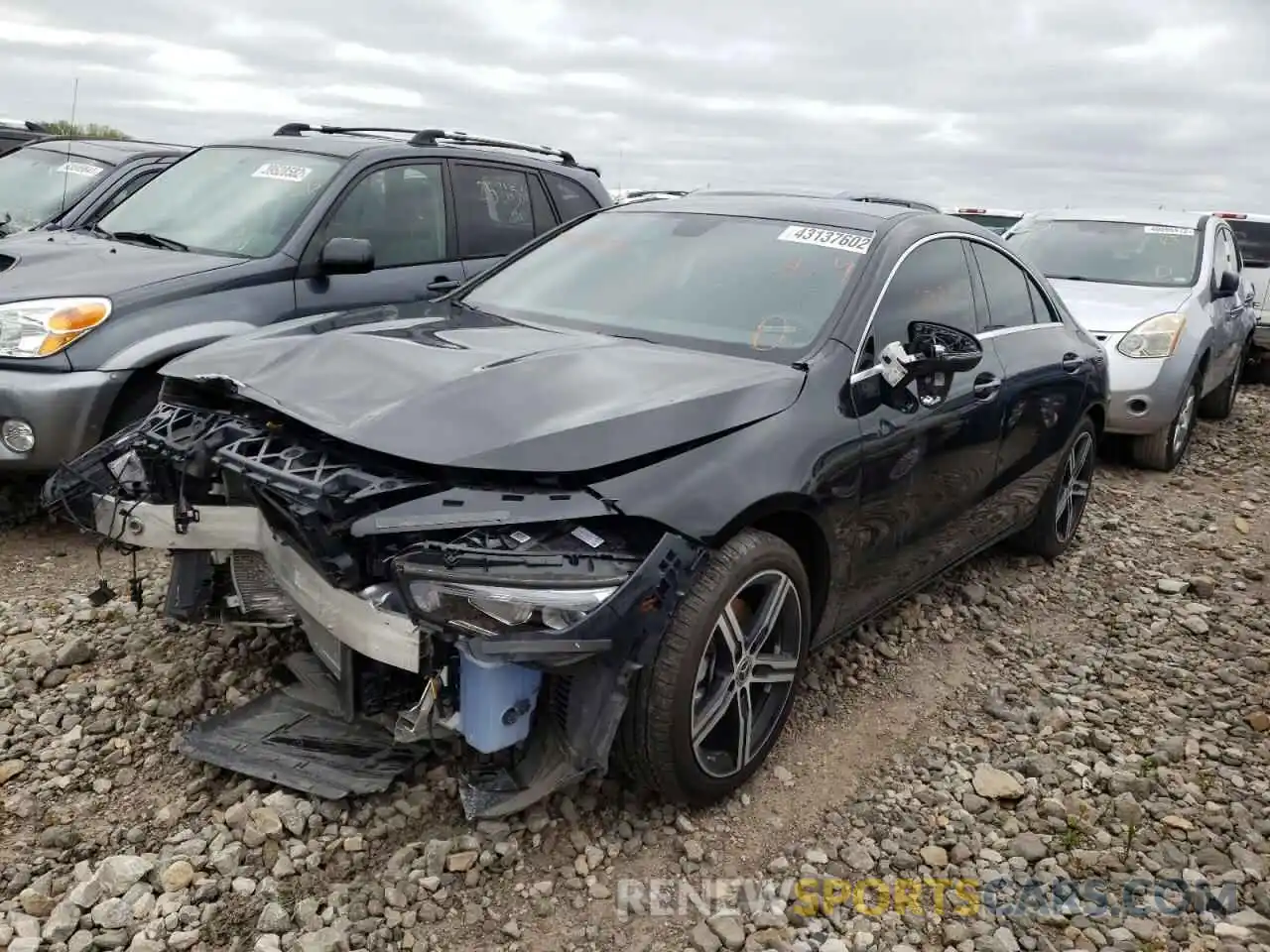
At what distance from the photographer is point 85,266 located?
193 inches

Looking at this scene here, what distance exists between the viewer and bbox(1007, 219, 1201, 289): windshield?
26.4ft

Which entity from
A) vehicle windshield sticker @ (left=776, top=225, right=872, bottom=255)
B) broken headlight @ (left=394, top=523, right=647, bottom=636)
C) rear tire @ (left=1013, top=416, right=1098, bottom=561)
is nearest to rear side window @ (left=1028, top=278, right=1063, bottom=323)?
rear tire @ (left=1013, top=416, right=1098, bottom=561)

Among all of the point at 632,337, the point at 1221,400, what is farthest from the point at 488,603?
the point at 1221,400

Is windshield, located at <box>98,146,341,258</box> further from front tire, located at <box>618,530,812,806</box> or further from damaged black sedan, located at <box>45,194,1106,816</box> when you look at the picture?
front tire, located at <box>618,530,812,806</box>

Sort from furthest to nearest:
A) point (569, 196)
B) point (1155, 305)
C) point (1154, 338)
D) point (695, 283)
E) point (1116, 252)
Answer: point (1116, 252), point (1155, 305), point (1154, 338), point (569, 196), point (695, 283)

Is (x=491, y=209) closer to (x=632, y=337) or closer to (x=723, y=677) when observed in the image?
(x=632, y=337)

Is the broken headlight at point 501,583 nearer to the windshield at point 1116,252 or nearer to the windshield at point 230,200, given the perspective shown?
the windshield at point 230,200

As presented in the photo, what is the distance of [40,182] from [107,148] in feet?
2.25

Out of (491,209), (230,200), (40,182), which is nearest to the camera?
(230,200)

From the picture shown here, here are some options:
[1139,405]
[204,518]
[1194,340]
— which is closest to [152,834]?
[204,518]

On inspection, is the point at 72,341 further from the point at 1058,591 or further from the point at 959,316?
the point at 1058,591

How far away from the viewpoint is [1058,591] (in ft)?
16.6

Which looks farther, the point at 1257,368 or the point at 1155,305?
the point at 1257,368

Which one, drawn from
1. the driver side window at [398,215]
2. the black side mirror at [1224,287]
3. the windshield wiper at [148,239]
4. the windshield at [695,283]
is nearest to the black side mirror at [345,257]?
Answer: the driver side window at [398,215]
